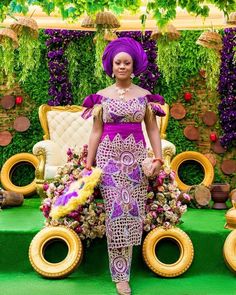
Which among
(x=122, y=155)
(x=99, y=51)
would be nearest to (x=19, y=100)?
(x=99, y=51)

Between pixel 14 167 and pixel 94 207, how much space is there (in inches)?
132

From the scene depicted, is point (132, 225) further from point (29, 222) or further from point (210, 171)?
point (210, 171)

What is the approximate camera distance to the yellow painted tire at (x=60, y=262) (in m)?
3.98

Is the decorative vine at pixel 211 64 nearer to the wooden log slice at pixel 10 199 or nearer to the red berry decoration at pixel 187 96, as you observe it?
the red berry decoration at pixel 187 96

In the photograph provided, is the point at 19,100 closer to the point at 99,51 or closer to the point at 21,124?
the point at 21,124

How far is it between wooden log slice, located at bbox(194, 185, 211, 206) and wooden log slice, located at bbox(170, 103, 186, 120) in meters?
1.80

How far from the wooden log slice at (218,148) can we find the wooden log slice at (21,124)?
2549 mm

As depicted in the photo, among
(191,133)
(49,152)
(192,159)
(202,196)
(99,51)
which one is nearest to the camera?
(202,196)

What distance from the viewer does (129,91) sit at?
3775 millimetres

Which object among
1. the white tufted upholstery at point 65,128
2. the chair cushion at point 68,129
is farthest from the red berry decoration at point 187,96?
the chair cushion at point 68,129

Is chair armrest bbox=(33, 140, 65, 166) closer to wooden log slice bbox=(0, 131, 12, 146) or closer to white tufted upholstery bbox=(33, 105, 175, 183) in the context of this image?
white tufted upholstery bbox=(33, 105, 175, 183)

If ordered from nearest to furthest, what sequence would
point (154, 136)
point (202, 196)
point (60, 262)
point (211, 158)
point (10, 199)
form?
point (154, 136) < point (60, 262) < point (10, 199) < point (202, 196) < point (211, 158)

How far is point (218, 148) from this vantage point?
7.58 metres

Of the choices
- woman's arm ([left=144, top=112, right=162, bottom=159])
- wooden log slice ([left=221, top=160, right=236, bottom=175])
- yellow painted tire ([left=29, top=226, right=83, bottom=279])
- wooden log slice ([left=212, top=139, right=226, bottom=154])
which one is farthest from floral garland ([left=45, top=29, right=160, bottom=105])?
woman's arm ([left=144, top=112, right=162, bottom=159])
